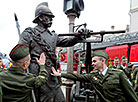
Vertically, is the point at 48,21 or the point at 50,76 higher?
the point at 48,21

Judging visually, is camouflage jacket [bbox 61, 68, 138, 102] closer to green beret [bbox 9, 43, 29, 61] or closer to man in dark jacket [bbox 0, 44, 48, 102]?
man in dark jacket [bbox 0, 44, 48, 102]

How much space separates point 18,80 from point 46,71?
0.41 meters

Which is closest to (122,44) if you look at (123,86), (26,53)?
(123,86)

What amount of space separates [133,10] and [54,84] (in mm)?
18708

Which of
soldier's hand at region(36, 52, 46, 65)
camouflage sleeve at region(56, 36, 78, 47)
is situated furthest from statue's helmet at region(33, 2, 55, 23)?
soldier's hand at region(36, 52, 46, 65)

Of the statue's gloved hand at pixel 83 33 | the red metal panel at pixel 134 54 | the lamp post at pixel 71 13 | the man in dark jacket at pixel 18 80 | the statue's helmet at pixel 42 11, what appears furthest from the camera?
the red metal panel at pixel 134 54

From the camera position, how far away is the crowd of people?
7.07 feet

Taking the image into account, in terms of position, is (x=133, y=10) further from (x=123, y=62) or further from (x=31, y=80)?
(x=31, y=80)

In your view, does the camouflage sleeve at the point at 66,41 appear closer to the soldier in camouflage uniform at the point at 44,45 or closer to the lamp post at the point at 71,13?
the soldier in camouflage uniform at the point at 44,45

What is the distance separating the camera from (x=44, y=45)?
2.59 metres

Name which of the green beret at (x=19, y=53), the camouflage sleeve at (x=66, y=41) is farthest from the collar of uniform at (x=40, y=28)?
the green beret at (x=19, y=53)

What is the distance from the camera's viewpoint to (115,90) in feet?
8.86

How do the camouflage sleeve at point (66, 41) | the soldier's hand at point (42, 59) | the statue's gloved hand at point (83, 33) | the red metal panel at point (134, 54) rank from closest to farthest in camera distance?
1. the soldier's hand at point (42, 59)
2. the statue's gloved hand at point (83, 33)
3. the camouflage sleeve at point (66, 41)
4. the red metal panel at point (134, 54)

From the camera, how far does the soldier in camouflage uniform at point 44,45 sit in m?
2.53
